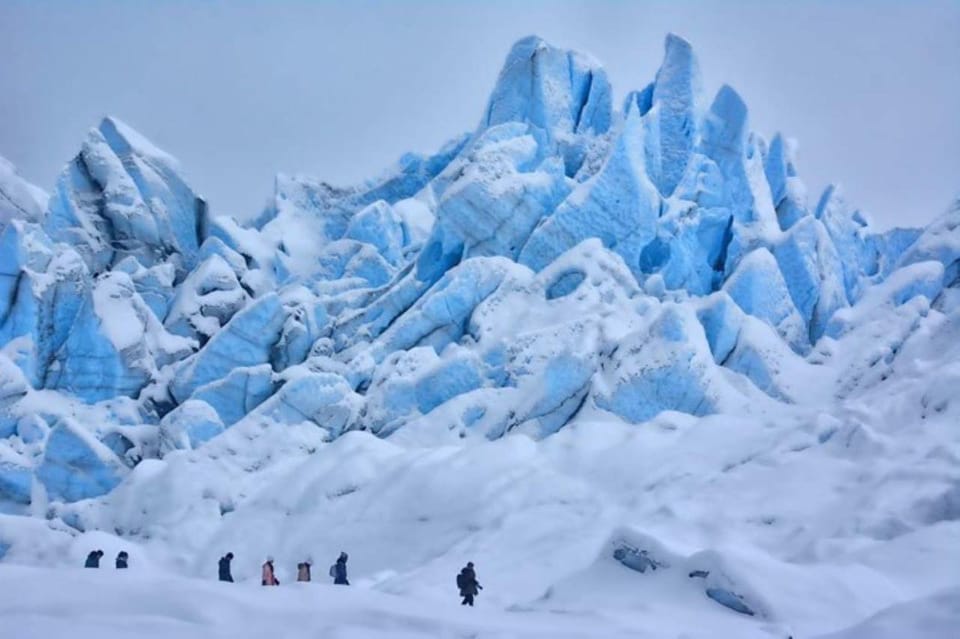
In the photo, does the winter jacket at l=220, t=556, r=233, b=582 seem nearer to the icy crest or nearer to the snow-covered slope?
the snow-covered slope

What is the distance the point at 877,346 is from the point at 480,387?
1295cm

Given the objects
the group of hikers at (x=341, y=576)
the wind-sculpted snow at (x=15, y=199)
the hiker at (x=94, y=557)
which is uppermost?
the wind-sculpted snow at (x=15, y=199)

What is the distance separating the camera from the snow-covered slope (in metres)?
14.5

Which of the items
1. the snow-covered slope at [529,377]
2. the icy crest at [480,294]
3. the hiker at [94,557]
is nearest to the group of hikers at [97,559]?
the hiker at [94,557]

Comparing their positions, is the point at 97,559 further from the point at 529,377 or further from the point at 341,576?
the point at 529,377

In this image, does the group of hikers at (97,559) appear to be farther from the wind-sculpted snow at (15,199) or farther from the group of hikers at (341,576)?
the wind-sculpted snow at (15,199)

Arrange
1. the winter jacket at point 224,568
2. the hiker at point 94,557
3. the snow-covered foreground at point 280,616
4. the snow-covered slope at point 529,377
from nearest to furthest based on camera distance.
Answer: the snow-covered foreground at point 280,616 → the winter jacket at point 224,568 → the hiker at point 94,557 → the snow-covered slope at point 529,377

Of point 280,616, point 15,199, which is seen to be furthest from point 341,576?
point 15,199

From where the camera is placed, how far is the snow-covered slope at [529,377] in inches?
569

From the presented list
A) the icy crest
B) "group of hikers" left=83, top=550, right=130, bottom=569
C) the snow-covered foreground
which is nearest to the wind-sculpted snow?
the icy crest

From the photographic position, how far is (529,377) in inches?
974

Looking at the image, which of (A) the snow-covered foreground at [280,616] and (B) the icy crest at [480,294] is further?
(B) the icy crest at [480,294]

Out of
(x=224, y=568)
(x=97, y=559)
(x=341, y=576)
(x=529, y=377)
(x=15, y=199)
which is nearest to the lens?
(x=224, y=568)

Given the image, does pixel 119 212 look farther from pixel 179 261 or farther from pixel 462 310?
pixel 462 310
